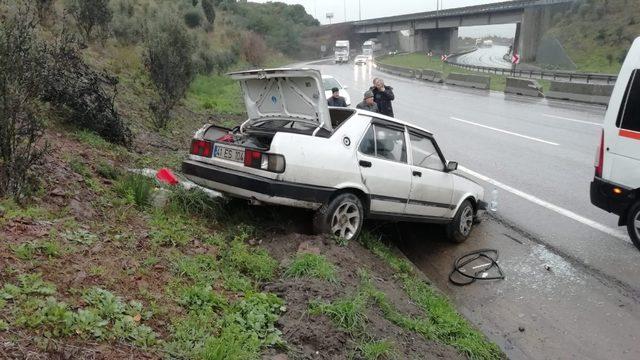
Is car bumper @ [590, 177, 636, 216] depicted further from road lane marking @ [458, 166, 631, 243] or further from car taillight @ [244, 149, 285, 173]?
car taillight @ [244, 149, 285, 173]

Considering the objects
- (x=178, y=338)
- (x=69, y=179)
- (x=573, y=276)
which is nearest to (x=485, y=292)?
(x=573, y=276)

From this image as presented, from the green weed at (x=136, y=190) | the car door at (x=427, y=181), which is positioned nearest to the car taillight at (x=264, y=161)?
the green weed at (x=136, y=190)

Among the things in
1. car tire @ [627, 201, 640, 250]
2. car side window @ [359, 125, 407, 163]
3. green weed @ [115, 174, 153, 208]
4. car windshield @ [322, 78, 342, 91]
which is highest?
car side window @ [359, 125, 407, 163]

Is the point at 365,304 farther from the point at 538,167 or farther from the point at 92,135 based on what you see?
the point at 538,167

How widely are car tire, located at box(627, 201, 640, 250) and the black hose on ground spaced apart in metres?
1.64

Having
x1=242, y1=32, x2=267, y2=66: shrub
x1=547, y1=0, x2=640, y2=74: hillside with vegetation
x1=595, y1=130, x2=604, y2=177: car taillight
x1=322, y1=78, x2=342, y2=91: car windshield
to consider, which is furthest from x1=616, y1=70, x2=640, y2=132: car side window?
x1=242, y1=32, x2=267, y2=66: shrub

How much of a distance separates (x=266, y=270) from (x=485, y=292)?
2.71m

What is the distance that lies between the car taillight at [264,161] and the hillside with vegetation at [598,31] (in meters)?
42.0

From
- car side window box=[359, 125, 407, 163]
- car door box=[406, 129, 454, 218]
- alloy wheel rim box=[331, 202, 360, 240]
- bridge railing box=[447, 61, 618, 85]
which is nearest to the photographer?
alloy wheel rim box=[331, 202, 360, 240]

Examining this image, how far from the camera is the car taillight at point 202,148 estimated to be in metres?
6.07

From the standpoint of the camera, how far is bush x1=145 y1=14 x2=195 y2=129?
11.4m

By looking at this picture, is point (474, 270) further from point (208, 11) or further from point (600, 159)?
point (208, 11)

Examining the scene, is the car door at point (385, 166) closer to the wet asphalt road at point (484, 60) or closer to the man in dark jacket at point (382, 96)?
the man in dark jacket at point (382, 96)

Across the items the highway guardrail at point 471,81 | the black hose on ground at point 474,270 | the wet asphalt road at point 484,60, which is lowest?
the wet asphalt road at point 484,60
